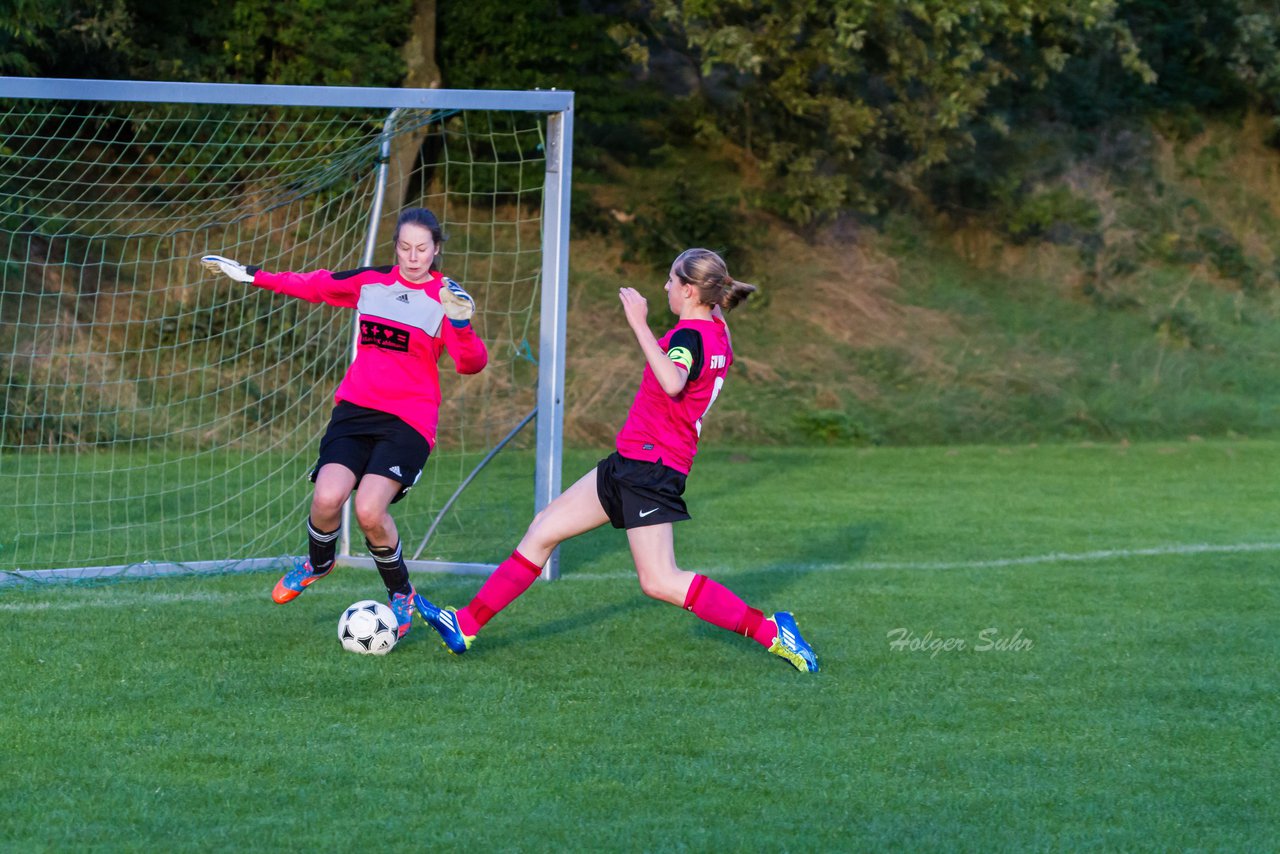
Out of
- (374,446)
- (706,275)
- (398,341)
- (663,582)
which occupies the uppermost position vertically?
(706,275)

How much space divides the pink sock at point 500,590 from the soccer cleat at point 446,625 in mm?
26

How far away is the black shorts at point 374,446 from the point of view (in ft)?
19.3

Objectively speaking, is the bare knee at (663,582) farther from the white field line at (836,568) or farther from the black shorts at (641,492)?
the white field line at (836,568)

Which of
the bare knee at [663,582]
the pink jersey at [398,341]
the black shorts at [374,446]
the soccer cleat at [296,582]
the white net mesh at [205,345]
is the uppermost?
the pink jersey at [398,341]

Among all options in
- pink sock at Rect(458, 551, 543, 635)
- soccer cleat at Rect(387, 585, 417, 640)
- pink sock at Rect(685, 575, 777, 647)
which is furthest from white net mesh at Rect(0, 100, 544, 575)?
pink sock at Rect(685, 575, 777, 647)

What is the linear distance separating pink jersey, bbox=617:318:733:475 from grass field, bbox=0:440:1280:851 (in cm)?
91

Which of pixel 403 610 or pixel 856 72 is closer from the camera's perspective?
pixel 403 610

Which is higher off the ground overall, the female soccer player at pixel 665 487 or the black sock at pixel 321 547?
the female soccer player at pixel 665 487

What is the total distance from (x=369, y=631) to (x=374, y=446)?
0.77 meters

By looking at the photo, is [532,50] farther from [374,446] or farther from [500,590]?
[500,590]

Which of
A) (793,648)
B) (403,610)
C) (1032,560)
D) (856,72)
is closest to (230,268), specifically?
(403,610)

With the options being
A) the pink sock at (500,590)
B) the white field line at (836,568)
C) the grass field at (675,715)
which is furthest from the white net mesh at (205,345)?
the pink sock at (500,590)

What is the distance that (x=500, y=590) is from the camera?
18.8 ft

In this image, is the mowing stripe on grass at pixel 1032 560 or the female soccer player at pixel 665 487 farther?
the mowing stripe on grass at pixel 1032 560
